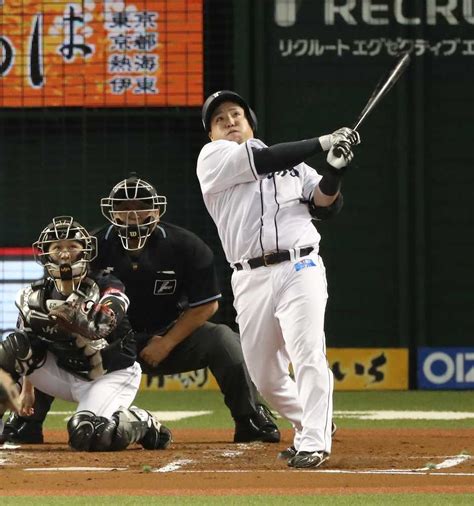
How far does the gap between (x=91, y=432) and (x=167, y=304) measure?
Result: 1.26 m

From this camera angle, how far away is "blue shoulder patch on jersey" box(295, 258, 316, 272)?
6977mm

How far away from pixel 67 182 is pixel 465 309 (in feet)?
11.2

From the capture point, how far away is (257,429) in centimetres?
823

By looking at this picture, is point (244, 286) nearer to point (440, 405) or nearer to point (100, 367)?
point (100, 367)

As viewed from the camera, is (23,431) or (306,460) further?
(23,431)

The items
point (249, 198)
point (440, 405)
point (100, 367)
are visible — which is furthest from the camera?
point (440, 405)

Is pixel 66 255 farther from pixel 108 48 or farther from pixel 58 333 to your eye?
pixel 108 48

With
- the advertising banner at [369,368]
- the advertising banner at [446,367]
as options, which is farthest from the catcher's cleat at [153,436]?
the advertising banner at [446,367]

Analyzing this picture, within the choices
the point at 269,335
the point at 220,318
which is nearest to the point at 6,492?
the point at 269,335

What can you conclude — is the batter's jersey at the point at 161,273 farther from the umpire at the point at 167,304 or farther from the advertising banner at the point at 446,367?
the advertising banner at the point at 446,367

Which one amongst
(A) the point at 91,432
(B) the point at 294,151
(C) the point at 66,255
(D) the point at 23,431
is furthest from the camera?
(D) the point at 23,431

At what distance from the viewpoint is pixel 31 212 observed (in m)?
12.6

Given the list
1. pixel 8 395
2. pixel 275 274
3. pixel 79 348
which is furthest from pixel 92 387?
pixel 275 274

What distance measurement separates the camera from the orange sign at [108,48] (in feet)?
40.3
